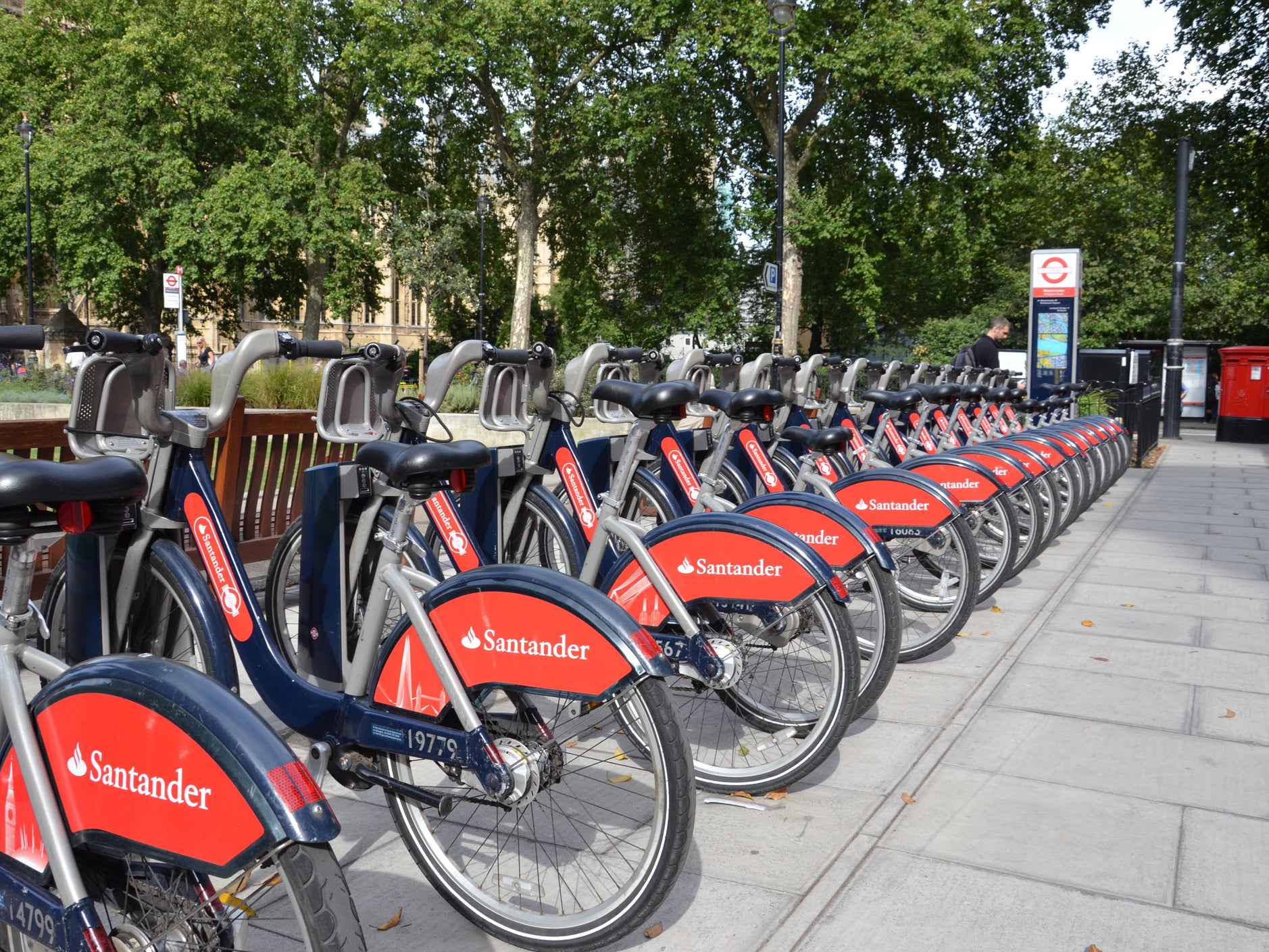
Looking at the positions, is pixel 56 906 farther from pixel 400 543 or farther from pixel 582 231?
pixel 582 231

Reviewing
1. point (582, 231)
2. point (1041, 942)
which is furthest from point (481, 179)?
point (1041, 942)

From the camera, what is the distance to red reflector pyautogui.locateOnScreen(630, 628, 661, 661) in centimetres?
258

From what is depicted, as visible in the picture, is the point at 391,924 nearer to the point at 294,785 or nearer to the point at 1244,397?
the point at 294,785

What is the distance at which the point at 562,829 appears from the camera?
10.6 ft

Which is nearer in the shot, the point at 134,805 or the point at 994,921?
the point at 134,805

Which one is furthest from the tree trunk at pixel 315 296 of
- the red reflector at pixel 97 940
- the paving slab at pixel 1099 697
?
the red reflector at pixel 97 940

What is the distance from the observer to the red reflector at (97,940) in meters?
1.73

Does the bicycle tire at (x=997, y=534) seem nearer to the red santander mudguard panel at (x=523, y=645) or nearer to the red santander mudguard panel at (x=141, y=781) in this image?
the red santander mudguard panel at (x=523, y=645)

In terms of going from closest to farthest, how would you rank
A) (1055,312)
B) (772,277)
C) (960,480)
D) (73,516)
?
(73,516)
(960,480)
(1055,312)
(772,277)

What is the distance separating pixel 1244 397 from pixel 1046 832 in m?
20.1

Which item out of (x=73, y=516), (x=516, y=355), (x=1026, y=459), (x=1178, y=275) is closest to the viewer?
(x=73, y=516)

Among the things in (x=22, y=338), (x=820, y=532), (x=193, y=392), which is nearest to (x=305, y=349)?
(x=22, y=338)

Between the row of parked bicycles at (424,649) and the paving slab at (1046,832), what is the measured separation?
0.41 metres

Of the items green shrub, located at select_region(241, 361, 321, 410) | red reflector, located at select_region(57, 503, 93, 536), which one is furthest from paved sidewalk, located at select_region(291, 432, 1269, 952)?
green shrub, located at select_region(241, 361, 321, 410)
